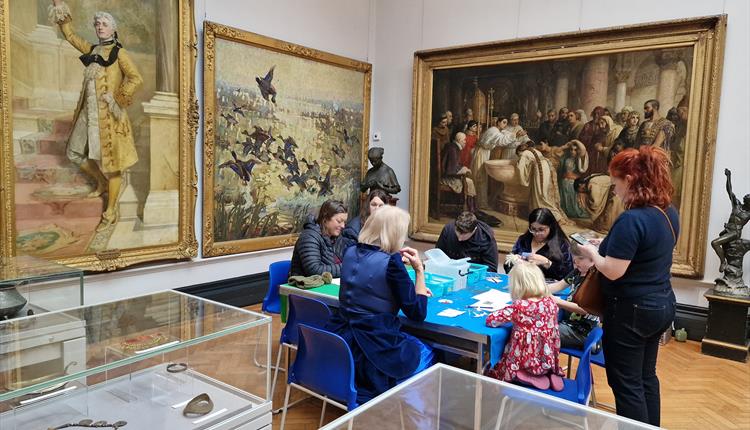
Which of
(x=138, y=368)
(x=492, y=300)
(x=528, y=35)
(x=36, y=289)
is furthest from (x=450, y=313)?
(x=528, y=35)

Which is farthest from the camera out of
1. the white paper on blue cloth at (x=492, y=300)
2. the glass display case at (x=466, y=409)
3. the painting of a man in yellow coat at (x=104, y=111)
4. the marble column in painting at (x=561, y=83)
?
the marble column in painting at (x=561, y=83)

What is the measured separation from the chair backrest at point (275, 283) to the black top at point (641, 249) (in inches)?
110

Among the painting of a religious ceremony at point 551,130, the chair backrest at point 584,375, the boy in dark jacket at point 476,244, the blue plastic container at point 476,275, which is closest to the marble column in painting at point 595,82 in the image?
the painting of a religious ceremony at point 551,130

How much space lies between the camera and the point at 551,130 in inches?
261

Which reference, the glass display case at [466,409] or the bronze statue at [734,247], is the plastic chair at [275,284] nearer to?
the glass display case at [466,409]

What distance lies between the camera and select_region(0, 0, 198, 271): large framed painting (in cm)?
441

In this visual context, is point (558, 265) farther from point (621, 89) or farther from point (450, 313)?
point (621, 89)

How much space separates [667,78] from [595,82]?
773 millimetres

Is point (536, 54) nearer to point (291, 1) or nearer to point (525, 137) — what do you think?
point (525, 137)

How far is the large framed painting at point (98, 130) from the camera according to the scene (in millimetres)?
4406

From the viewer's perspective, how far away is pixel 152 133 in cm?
536

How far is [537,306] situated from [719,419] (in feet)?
7.08

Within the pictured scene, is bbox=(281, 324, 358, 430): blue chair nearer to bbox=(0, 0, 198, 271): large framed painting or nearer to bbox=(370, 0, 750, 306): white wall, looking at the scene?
bbox=(0, 0, 198, 271): large framed painting

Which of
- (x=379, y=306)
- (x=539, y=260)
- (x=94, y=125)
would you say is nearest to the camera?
(x=379, y=306)
